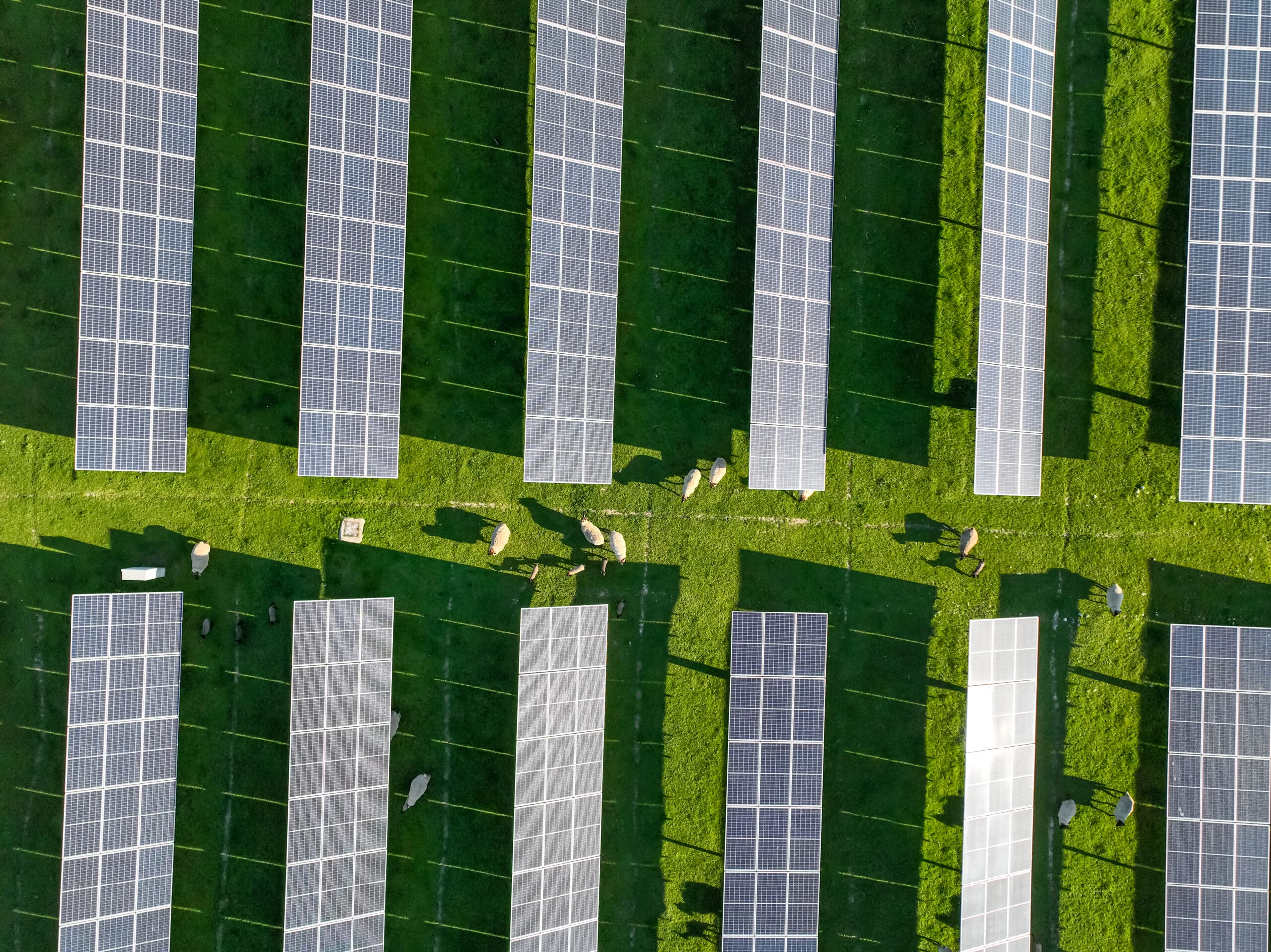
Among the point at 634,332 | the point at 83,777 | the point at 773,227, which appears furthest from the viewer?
the point at 634,332

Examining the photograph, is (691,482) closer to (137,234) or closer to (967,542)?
(967,542)

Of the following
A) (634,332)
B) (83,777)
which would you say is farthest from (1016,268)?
(83,777)

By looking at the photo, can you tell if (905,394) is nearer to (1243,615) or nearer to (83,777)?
(1243,615)

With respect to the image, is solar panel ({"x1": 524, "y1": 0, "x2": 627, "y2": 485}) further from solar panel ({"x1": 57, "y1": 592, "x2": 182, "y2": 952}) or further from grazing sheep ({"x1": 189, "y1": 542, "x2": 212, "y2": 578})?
solar panel ({"x1": 57, "y1": 592, "x2": 182, "y2": 952})

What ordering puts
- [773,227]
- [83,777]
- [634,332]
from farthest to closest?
1. [634,332]
2. [773,227]
3. [83,777]

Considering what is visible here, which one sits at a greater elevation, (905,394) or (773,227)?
(773,227)

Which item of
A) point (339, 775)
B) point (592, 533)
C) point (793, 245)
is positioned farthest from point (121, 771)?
point (793, 245)
